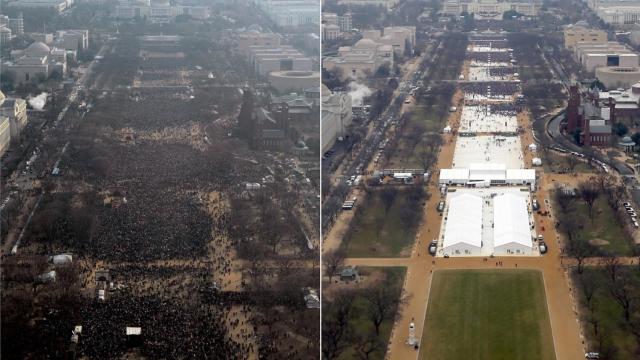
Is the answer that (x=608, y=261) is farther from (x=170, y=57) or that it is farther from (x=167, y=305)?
(x=170, y=57)

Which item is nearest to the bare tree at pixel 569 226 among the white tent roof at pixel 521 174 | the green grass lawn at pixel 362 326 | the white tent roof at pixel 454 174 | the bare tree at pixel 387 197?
the white tent roof at pixel 521 174

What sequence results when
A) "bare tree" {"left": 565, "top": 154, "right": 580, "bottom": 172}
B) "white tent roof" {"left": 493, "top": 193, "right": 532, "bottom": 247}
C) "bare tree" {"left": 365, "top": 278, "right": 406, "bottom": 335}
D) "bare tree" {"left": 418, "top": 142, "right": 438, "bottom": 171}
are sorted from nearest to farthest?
"bare tree" {"left": 365, "top": 278, "right": 406, "bottom": 335}, "white tent roof" {"left": 493, "top": 193, "right": 532, "bottom": 247}, "bare tree" {"left": 565, "top": 154, "right": 580, "bottom": 172}, "bare tree" {"left": 418, "top": 142, "right": 438, "bottom": 171}

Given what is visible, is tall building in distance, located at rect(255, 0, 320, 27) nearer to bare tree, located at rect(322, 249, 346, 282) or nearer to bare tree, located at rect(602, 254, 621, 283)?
bare tree, located at rect(322, 249, 346, 282)

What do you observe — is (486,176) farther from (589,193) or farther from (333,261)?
(333,261)

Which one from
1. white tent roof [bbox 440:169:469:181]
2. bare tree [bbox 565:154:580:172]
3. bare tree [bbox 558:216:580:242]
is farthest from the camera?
bare tree [bbox 565:154:580:172]

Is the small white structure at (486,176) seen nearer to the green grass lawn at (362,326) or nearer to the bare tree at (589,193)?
the bare tree at (589,193)

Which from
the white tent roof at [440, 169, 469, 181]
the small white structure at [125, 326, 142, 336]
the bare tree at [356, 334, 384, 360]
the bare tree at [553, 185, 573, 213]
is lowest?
the bare tree at [356, 334, 384, 360]

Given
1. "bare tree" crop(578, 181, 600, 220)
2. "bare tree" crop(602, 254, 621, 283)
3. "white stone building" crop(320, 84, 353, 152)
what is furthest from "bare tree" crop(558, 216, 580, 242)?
"white stone building" crop(320, 84, 353, 152)
